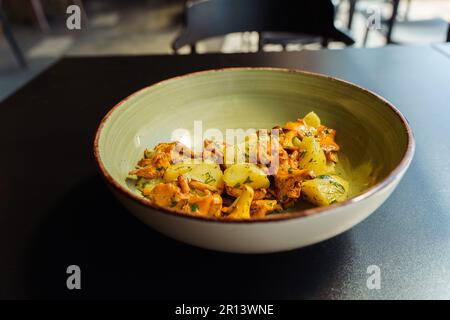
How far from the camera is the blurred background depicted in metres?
1.55

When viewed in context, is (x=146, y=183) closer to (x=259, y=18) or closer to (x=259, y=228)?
(x=259, y=228)

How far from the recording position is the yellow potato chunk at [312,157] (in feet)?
2.24

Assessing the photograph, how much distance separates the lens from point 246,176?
625mm

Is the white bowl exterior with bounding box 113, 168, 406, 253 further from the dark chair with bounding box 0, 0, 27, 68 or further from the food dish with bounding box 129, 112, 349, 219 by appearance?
the dark chair with bounding box 0, 0, 27, 68

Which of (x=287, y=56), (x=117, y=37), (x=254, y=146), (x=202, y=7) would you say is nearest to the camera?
(x=254, y=146)

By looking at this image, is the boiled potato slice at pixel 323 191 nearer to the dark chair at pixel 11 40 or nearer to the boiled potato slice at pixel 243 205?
the boiled potato slice at pixel 243 205

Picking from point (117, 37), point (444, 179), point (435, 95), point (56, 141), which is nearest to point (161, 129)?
point (56, 141)

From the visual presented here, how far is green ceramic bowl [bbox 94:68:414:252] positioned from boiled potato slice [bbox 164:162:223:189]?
7 centimetres

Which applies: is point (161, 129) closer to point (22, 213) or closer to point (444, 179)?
point (22, 213)

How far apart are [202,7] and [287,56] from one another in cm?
47

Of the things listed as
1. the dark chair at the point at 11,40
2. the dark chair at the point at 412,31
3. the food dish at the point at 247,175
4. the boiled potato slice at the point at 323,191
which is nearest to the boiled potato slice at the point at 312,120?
the food dish at the point at 247,175

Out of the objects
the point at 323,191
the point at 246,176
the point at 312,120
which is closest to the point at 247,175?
the point at 246,176

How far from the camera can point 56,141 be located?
885mm

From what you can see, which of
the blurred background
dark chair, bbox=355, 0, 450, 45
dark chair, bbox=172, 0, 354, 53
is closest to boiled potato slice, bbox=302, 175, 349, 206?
the blurred background
